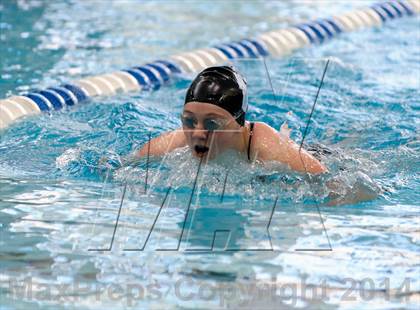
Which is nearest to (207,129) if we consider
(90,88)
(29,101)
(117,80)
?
(29,101)

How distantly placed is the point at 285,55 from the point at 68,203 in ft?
Answer: 11.3

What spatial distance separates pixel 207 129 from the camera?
3.05 meters

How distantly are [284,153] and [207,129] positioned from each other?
→ 1.39 feet

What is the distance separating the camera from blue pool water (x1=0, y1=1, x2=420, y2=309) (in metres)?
2.38

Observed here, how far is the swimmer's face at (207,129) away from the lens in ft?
9.91

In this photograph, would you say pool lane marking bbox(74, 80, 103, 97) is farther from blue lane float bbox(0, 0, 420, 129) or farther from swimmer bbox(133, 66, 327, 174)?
swimmer bbox(133, 66, 327, 174)

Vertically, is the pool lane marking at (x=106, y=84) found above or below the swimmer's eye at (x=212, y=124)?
below

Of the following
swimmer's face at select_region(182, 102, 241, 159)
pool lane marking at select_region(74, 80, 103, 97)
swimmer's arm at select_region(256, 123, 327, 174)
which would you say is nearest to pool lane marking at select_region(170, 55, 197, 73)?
pool lane marking at select_region(74, 80, 103, 97)

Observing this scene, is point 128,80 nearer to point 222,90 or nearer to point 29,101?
point 29,101

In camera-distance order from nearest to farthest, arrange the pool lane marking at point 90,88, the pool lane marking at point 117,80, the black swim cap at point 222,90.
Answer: the black swim cap at point 222,90, the pool lane marking at point 90,88, the pool lane marking at point 117,80

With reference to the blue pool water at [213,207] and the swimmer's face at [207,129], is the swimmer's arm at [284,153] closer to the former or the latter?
the blue pool water at [213,207]

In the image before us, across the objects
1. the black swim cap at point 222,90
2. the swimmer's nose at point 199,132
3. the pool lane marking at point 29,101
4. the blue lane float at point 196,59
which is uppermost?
the black swim cap at point 222,90

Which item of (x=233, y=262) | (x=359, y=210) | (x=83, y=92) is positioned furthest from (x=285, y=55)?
(x=233, y=262)

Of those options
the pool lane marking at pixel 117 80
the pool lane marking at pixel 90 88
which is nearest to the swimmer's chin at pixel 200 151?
the pool lane marking at pixel 90 88
